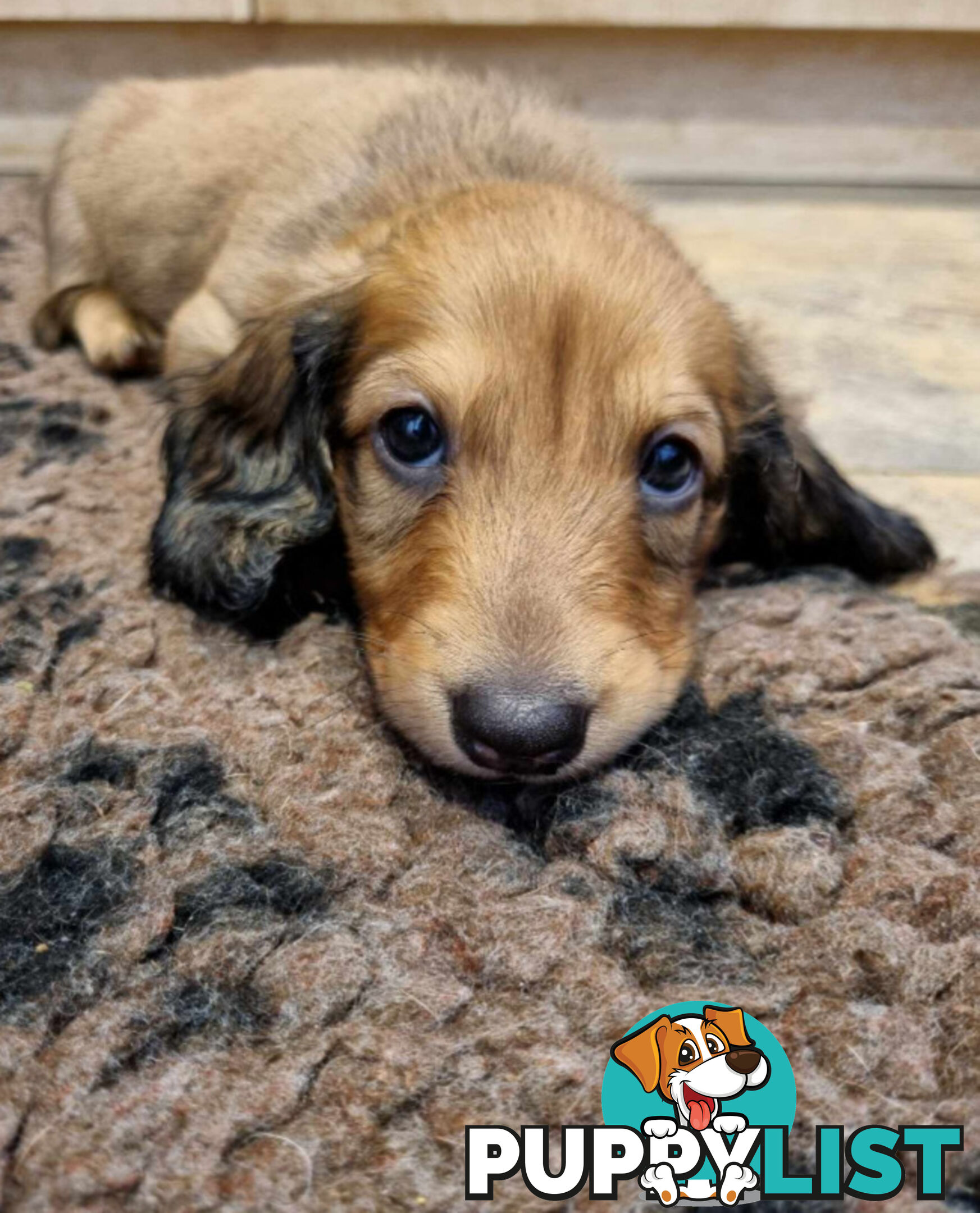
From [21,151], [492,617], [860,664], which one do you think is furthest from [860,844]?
[21,151]

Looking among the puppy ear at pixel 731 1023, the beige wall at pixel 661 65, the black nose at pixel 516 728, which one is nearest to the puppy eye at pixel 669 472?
the black nose at pixel 516 728

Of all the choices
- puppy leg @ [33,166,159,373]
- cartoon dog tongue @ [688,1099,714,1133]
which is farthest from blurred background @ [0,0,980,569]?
cartoon dog tongue @ [688,1099,714,1133]

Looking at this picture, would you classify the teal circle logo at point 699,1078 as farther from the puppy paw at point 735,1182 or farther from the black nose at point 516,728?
the black nose at point 516,728

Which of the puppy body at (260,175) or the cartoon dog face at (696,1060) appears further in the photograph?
the puppy body at (260,175)

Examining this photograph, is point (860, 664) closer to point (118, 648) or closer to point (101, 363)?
point (118, 648)

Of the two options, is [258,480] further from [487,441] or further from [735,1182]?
[735,1182]

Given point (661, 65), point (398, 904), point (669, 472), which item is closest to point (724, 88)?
point (661, 65)

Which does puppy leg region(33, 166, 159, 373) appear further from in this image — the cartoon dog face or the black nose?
the cartoon dog face
